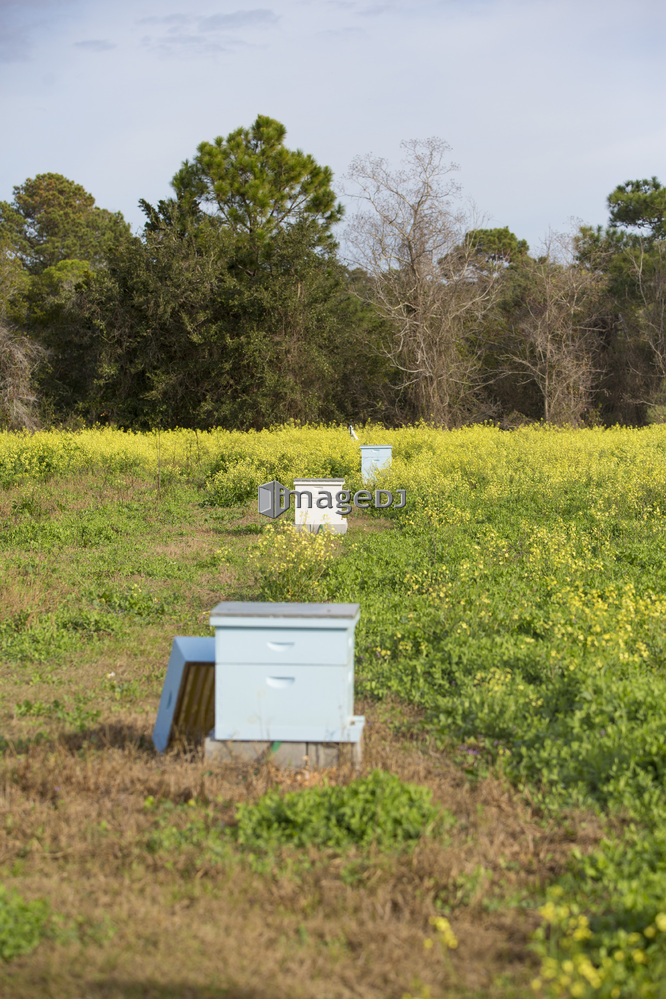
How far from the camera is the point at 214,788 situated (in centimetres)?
361

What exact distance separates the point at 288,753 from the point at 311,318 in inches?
973

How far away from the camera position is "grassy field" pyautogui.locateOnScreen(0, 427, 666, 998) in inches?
101

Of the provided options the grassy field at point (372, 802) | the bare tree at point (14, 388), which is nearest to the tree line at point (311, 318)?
the bare tree at point (14, 388)

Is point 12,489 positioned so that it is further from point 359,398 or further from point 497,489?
point 359,398

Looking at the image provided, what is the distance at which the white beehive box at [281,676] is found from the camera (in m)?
3.67

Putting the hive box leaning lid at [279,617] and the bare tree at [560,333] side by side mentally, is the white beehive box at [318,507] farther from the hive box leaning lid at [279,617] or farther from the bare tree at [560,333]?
the bare tree at [560,333]

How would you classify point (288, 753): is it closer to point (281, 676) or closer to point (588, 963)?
point (281, 676)

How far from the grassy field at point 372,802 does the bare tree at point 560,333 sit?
24.5m

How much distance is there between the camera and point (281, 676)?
3701mm

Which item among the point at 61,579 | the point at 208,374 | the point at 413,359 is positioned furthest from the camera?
the point at 413,359

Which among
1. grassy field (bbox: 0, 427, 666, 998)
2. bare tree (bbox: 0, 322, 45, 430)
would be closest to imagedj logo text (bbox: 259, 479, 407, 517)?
grassy field (bbox: 0, 427, 666, 998)

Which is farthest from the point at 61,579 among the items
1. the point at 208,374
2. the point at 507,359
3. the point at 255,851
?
the point at 507,359

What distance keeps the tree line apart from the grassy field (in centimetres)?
1830

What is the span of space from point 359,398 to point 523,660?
88.4ft
